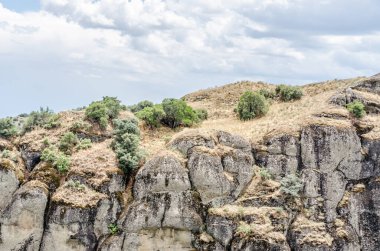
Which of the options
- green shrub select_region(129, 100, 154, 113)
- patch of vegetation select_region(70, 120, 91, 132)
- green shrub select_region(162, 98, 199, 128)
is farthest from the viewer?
green shrub select_region(129, 100, 154, 113)

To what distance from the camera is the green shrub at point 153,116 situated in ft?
161

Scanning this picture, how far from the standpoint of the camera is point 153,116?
49.3m

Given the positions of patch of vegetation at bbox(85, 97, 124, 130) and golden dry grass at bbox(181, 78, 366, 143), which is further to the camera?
patch of vegetation at bbox(85, 97, 124, 130)

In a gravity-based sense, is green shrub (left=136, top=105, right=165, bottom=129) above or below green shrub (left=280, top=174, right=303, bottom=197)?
above

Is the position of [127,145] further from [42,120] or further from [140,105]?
[140,105]

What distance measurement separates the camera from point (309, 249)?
37750mm

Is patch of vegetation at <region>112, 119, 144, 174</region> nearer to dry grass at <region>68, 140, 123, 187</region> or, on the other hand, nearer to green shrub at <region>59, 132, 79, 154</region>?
dry grass at <region>68, 140, 123, 187</region>

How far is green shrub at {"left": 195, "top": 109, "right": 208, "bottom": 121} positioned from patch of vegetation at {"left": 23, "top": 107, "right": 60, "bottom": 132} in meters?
13.6

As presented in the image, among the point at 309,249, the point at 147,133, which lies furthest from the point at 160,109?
the point at 309,249

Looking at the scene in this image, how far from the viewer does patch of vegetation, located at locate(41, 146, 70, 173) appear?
40562 millimetres

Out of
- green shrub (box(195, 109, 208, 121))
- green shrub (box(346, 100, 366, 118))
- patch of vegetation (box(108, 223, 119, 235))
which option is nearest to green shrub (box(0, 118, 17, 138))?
patch of vegetation (box(108, 223, 119, 235))

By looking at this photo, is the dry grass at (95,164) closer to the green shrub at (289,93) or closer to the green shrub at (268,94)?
the green shrub at (268,94)

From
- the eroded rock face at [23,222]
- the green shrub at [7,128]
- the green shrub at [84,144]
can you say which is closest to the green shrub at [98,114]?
the green shrub at [84,144]

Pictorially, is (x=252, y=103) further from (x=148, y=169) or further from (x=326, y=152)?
(x=148, y=169)
